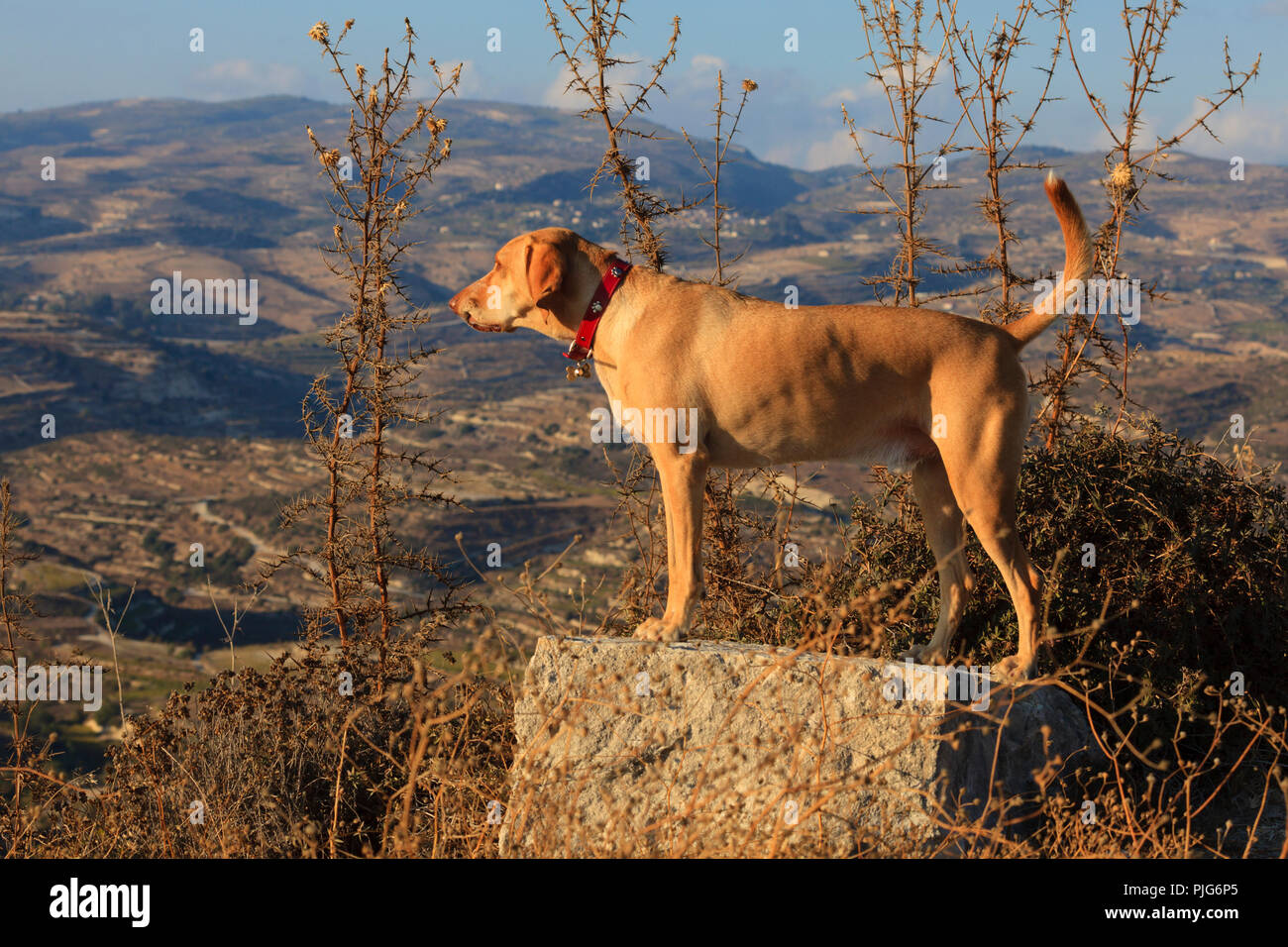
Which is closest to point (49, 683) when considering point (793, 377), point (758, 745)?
point (758, 745)

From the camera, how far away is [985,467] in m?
5.69

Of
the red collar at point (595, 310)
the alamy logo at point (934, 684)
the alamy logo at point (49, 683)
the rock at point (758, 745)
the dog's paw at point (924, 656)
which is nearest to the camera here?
the rock at point (758, 745)

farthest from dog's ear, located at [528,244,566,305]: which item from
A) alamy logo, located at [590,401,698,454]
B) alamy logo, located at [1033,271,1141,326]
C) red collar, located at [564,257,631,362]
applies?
alamy logo, located at [1033,271,1141,326]

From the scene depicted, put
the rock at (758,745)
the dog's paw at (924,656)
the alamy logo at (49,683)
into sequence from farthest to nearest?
the alamy logo at (49,683), the dog's paw at (924,656), the rock at (758,745)

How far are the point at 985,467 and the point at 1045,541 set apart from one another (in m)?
1.86

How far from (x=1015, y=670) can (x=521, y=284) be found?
11.2 feet

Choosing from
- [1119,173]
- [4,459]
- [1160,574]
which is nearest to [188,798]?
[1160,574]

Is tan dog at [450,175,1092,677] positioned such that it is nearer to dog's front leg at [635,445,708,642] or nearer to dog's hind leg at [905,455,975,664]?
dog's front leg at [635,445,708,642]

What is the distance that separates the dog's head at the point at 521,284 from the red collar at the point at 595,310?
20 centimetres

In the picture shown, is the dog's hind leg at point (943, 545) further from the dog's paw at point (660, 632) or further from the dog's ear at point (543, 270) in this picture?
Result: the dog's ear at point (543, 270)

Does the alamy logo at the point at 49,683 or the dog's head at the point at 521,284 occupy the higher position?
the dog's head at the point at 521,284

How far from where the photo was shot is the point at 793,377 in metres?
5.78

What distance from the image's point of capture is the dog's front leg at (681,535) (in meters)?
5.73

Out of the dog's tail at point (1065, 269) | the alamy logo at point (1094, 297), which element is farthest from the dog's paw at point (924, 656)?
the alamy logo at point (1094, 297)
